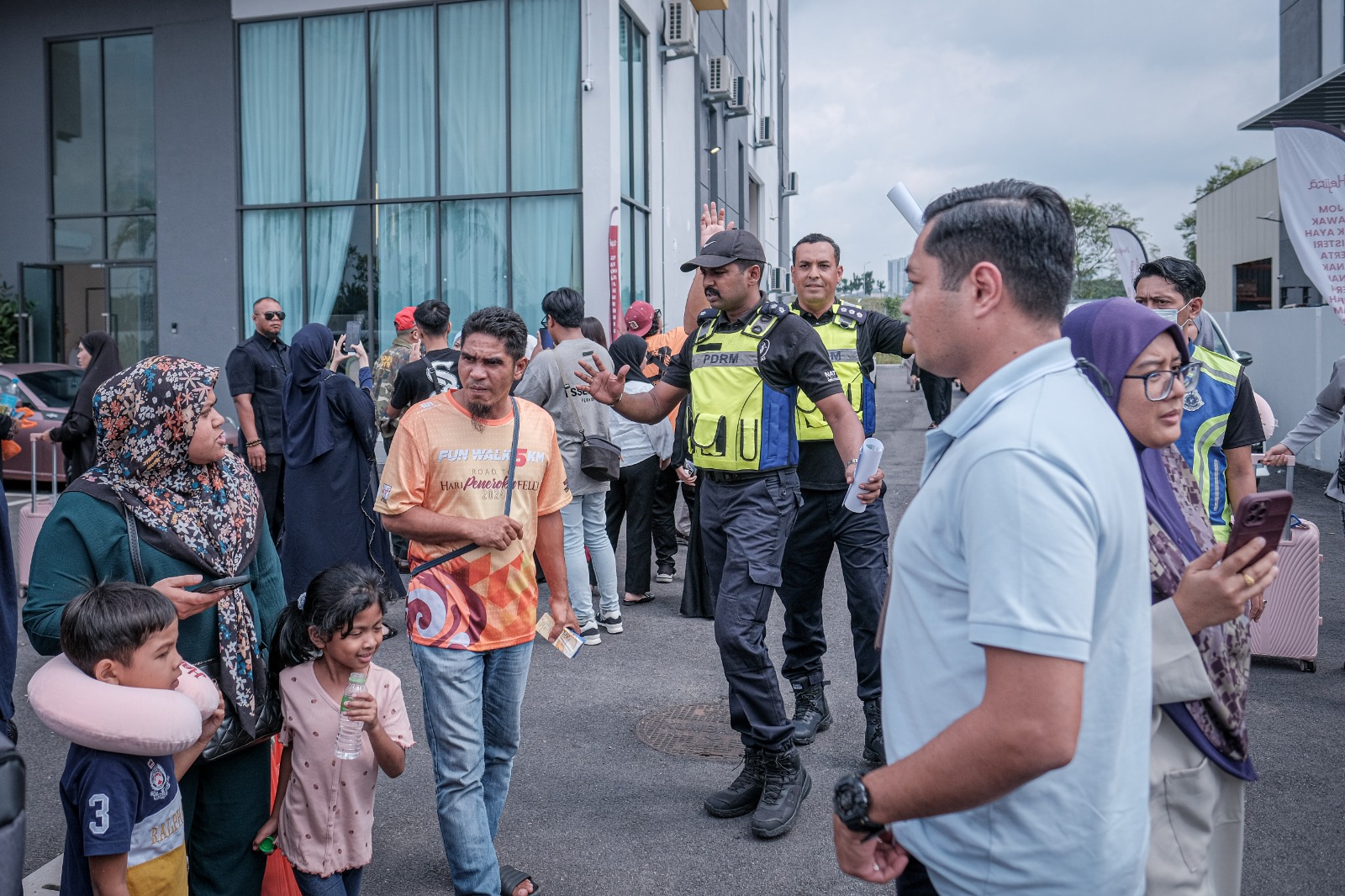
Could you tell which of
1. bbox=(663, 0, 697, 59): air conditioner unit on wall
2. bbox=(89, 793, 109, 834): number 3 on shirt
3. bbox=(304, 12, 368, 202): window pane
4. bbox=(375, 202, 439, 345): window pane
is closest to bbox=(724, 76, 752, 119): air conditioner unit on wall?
bbox=(663, 0, 697, 59): air conditioner unit on wall

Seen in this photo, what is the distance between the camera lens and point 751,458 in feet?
15.1

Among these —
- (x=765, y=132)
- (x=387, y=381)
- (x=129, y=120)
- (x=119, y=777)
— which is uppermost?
(x=765, y=132)

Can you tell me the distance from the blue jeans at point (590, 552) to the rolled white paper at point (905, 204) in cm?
453

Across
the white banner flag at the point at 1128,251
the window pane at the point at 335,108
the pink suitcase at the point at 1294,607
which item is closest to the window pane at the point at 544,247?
the window pane at the point at 335,108

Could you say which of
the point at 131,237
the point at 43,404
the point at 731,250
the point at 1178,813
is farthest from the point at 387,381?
the point at 131,237

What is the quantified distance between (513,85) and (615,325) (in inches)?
155

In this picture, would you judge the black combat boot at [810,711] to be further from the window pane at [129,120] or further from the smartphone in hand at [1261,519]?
the window pane at [129,120]

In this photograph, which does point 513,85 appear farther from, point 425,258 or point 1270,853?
point 1270,853

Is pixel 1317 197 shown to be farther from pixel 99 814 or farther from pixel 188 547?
pixel 99 814

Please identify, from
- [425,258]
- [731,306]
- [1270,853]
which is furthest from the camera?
[425,258]

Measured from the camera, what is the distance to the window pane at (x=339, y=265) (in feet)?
54.7

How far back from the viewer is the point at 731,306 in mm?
4773

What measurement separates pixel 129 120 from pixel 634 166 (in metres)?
7.91

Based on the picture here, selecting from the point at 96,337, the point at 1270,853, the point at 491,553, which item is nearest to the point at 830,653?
the point at 1270,853
